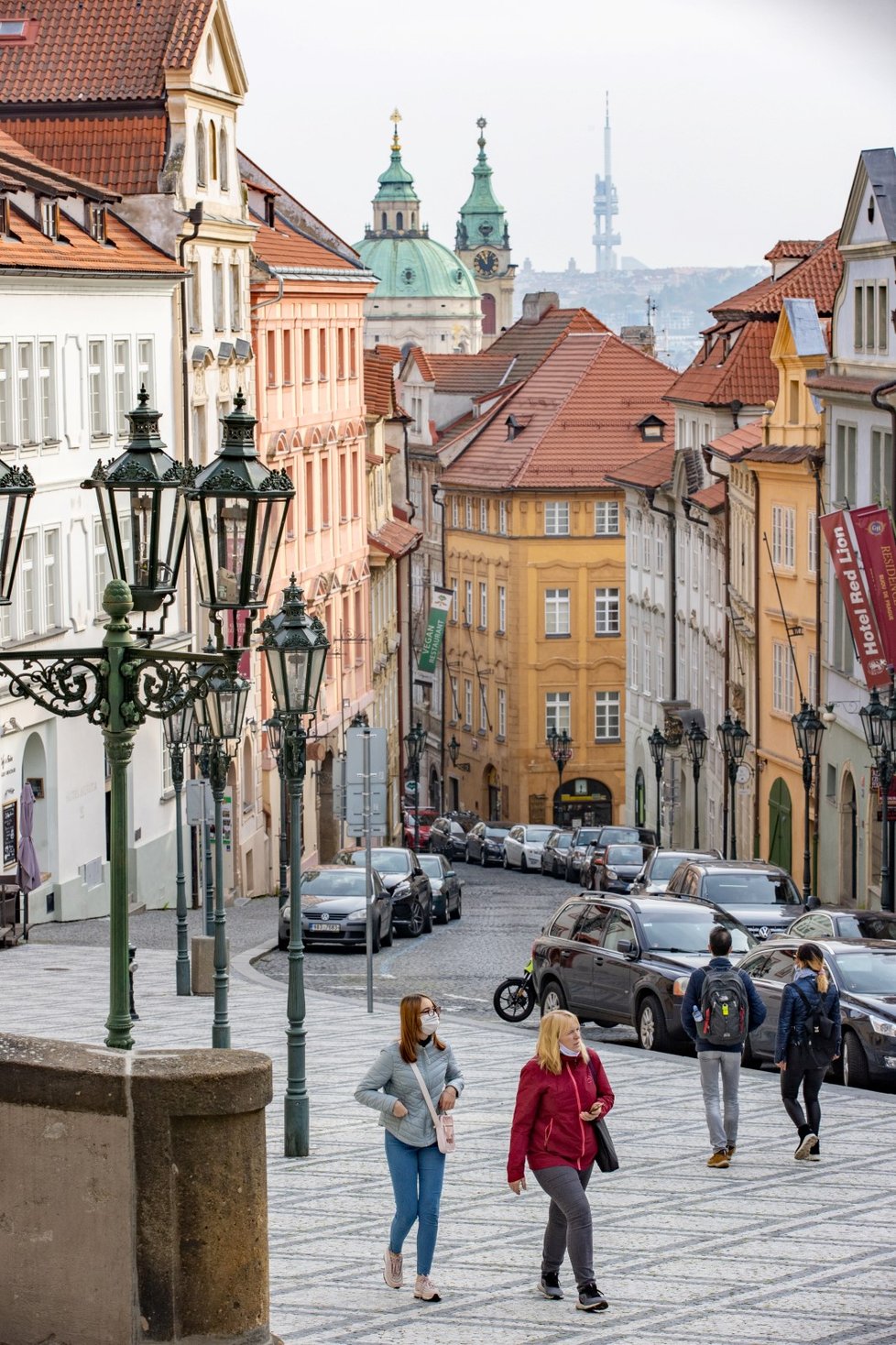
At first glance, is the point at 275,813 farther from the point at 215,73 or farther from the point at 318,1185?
the point at 318,1185

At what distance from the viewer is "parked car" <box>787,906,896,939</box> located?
25031mm

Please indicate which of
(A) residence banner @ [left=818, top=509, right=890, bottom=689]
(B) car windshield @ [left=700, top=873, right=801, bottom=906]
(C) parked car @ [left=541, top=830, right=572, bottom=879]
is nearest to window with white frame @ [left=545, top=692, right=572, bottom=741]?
(C) parked car @ [left=541, top=830, right=572, bottom=879]

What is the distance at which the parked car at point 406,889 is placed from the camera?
39594mm

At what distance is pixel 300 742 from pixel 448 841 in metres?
57.6

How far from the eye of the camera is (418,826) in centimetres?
7119

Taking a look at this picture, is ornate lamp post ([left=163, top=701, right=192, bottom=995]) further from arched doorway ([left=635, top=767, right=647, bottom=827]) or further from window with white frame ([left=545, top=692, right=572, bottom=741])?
window with white frame ([left=545, top=692, right=572, bottom=741])

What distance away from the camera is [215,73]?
5144 cm

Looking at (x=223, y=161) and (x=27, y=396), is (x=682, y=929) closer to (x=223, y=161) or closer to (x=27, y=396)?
(x=27, y=396)

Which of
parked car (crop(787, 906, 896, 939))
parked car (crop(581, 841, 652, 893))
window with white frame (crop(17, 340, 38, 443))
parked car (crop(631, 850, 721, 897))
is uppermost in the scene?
window with white frame (crop(17, 340, 38, 443))

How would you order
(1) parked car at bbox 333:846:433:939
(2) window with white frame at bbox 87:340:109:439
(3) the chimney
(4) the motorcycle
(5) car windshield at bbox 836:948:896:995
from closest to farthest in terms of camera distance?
(5) car windshield at bbox 836:948:896:995, (4) the motorcycle, (1) parked car at bbox 333:846:433:939, (2) window with white frame at bbox 87:340:109:439, (3) the chimney

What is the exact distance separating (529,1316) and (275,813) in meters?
44.8

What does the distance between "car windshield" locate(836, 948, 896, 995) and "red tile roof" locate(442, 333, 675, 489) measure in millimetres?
66088

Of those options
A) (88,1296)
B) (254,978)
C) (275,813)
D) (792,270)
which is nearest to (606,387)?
(792,270)

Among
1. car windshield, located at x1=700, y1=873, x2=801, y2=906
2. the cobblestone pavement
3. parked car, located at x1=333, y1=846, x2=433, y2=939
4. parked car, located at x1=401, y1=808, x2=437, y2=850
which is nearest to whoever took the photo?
the cobblestone pavement
